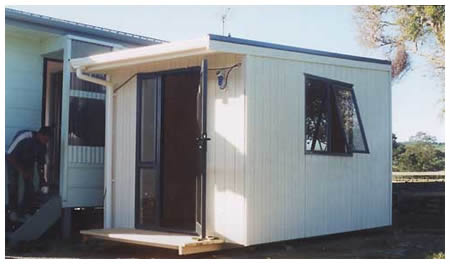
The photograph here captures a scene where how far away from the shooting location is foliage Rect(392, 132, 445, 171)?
7646mm

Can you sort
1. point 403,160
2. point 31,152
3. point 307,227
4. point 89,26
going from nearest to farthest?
point 307,227 < point 31,152 < point 89,26 < point 403,160

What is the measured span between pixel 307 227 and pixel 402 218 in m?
3.27

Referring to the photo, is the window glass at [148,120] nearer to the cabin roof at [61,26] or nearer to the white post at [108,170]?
the white post at [108,170]

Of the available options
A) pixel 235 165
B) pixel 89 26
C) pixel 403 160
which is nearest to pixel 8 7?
pixel 89 26

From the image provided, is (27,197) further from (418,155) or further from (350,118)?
(418,155)

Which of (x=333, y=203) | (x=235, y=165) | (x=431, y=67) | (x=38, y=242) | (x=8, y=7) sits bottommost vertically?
(x=38, y=242)

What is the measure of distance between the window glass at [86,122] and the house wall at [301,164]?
268cm

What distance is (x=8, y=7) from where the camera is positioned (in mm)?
7277

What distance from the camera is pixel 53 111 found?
8.48m

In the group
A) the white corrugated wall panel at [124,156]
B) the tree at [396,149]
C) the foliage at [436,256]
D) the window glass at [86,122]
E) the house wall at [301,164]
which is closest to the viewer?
the foliage at [436,256]

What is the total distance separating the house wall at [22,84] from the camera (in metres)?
7.91

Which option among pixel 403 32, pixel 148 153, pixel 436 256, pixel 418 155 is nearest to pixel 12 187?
pixel 148 153

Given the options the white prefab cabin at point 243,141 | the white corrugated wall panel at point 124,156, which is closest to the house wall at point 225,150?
the white prefab cabin at point 243,141
